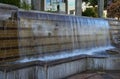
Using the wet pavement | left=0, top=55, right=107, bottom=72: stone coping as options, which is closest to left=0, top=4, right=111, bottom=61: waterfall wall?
left=0, top=55, right=107, bottom=72: stone coping

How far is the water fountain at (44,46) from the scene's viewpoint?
297 inches

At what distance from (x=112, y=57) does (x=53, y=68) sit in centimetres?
263

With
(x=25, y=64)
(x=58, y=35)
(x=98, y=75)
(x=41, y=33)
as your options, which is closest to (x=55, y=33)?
(x=58, y=35)

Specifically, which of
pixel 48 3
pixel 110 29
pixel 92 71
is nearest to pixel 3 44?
pixel 92 71

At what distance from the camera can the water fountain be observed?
755 cm

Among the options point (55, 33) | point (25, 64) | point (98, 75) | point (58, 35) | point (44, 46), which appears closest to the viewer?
point (25, 64)

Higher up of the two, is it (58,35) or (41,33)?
(41,33)

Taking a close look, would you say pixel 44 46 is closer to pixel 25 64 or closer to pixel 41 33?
pixel 41 33

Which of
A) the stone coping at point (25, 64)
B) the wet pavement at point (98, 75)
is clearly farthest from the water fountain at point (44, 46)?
the wet pavement at point (98, 75)

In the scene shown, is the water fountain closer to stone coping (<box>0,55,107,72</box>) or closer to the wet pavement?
stone coping (<box>0,55,107,72</box>)

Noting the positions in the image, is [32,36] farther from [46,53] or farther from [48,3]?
[48,3]

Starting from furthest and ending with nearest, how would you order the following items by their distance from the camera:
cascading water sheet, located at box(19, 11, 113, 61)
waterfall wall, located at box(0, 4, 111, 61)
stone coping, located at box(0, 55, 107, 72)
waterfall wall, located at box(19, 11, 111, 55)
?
cascading water sheet, located at box(19, 11, 113, 61) < waterfall wall, located at box(19, 11, 111, 55) < waterfall wall, located at box(0, 4, 111, 61) < stone coping, located at box(0, 55, 107, 72)

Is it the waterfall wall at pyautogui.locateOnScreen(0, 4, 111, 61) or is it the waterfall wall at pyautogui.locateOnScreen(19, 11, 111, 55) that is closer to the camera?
the waterfall wall at pyautogui.locateOnScreen(0, 4, 111, 61)

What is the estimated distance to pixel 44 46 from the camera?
10.1 metres
